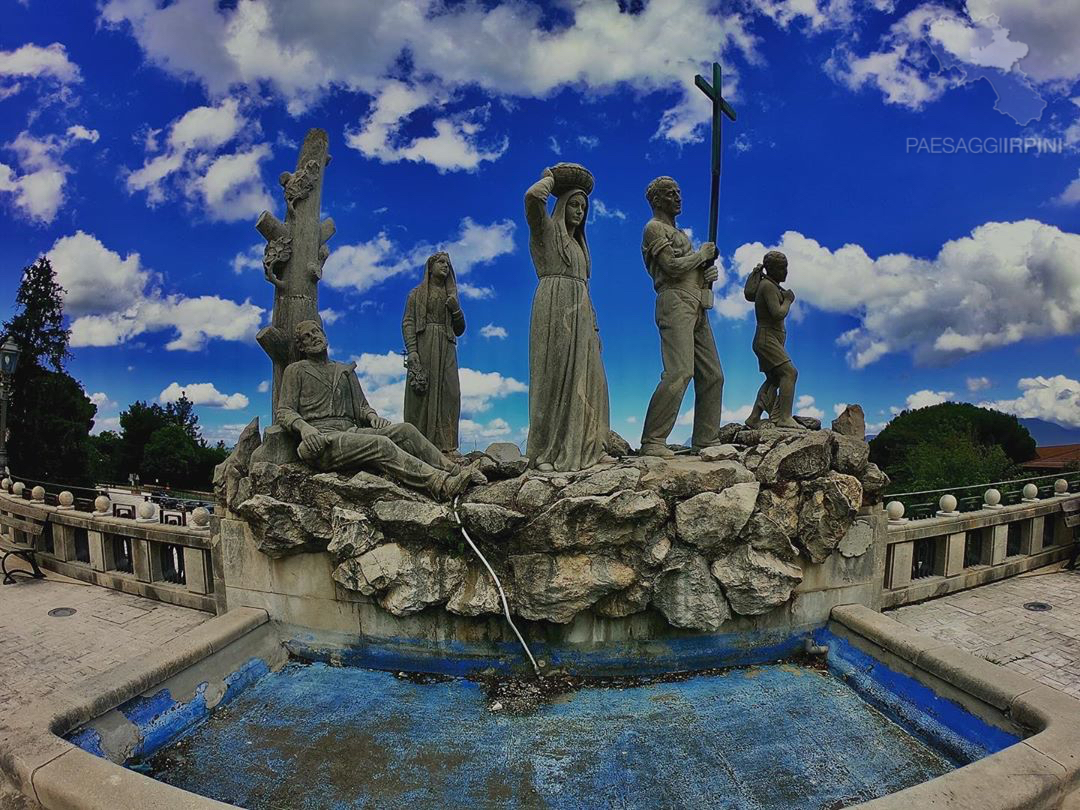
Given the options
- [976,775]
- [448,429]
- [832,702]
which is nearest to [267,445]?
[448,429]

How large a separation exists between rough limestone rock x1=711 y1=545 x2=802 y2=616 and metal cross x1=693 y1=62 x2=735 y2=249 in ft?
11.6

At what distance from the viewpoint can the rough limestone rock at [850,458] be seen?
6113 millimetres

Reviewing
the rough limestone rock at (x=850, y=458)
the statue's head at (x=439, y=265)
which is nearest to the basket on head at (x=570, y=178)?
Answer: the statue's head at (x=439, y=265)

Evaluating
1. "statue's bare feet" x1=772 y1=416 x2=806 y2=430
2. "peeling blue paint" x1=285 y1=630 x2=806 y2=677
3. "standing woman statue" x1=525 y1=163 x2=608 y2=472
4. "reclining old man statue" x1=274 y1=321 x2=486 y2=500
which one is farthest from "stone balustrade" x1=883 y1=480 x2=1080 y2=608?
"reclining old man statue" x1=274 y1=321 x2=486 y2=500

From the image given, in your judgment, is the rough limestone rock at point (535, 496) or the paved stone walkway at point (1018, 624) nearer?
the rough limestone rock at point (535, 496)

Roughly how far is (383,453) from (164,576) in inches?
202

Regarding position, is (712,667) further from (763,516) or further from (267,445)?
(267,445)

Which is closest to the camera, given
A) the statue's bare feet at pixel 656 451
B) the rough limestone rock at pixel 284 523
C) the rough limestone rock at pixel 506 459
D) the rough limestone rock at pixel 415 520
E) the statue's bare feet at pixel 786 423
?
the rough limestone rock at pixel 415 520

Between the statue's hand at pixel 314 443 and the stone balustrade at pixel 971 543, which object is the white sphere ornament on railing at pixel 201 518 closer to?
the statue's hand at pixel 314 443

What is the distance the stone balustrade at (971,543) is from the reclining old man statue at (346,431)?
5.86 metres

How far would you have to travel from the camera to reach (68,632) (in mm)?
7398

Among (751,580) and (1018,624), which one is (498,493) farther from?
(1018,624)

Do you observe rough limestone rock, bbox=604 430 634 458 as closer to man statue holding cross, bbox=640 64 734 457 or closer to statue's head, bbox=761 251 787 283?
man statue holding cross, bbox=640 64 734 457

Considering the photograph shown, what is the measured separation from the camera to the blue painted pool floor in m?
3.96
